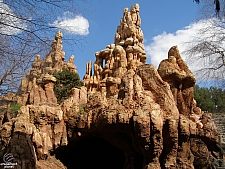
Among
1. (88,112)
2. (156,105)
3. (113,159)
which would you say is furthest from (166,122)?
(113,159)

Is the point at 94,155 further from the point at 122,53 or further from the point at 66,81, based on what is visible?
the point at 66,81

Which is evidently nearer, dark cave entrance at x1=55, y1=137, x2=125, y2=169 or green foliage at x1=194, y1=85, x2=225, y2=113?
dark cave entrance at x1=55, y1=137, x2=125, y2=169

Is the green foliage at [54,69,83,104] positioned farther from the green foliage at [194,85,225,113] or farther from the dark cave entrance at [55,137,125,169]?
the green foliage at [194,85,225,113]

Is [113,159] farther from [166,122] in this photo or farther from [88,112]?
[166,122]

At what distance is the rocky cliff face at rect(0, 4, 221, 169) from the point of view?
670 cm

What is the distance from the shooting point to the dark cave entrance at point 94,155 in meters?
9.02

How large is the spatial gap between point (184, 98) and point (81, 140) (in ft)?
12.4

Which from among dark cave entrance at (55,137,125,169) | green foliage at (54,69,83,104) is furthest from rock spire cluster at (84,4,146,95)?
dark cave entrance at (55,137,125,169)

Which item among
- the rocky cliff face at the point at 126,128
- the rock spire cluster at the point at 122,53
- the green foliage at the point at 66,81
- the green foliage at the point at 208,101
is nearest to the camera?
the rocky cliff face at the point at 126,128

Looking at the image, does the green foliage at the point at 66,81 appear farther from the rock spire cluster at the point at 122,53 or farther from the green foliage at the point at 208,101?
the green foliage at the point at 208,101

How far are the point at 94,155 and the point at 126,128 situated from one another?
3.47 m

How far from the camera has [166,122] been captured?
6734 millimetres

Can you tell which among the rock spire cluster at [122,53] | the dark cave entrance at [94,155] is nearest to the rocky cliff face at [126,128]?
the dark cave entrance at [94,155]

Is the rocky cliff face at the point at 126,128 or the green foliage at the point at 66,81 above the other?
the green foliage at the point at 66,81
